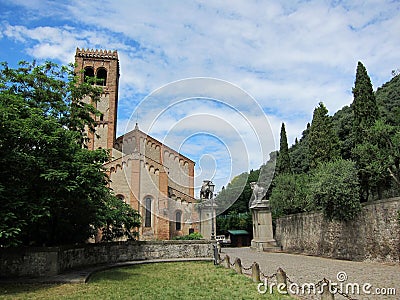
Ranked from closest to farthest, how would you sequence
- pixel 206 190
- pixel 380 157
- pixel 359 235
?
1. pixel 359 235
2. pixel 380 157
3. pixel 206 190

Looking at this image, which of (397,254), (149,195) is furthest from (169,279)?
(149,195)

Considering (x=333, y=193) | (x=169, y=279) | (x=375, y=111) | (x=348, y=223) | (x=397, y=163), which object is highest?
(x=375, y=111)

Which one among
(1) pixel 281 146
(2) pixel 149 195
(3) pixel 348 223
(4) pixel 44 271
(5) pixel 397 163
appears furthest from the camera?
(1) pixel 281 146

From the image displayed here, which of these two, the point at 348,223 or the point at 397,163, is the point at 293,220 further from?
the point at 397,163

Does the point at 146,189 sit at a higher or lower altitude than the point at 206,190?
higher

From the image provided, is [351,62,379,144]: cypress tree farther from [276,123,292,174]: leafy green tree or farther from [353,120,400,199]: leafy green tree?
[276,123,292,174]: leafy green tree

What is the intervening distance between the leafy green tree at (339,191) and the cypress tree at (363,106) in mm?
2533

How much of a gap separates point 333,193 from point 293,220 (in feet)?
34.3

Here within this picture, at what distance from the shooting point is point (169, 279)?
40.7 ft

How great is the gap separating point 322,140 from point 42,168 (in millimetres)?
22640

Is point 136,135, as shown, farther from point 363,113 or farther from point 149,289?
point 149,289

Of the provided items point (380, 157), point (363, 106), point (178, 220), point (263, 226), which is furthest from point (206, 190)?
point (178, 220)

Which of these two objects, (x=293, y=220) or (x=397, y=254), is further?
(x=293, y=220)

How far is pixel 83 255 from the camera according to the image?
53.1 ft
